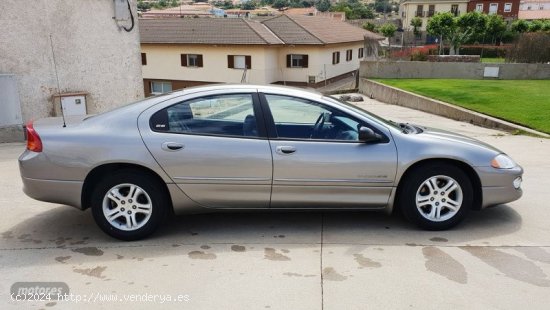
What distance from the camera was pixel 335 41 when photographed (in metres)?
37.5

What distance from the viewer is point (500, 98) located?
15.8 m

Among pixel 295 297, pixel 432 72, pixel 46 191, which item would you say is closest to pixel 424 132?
pixel 295 297

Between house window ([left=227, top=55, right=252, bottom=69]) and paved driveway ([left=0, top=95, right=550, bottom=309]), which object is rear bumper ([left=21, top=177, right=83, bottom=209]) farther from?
house window ([left=227, top=55, right=252, bottom=69])

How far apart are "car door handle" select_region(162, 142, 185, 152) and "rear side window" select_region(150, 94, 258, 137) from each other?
5.4 inches

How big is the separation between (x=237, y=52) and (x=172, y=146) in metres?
31.9

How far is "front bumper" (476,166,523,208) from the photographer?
4405mm

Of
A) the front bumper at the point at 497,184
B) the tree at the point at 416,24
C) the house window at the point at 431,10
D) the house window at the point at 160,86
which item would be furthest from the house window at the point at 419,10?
the front bumper at the point at 497,184

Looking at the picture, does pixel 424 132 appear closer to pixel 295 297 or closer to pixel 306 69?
pixel 295 297

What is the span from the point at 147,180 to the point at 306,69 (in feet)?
108

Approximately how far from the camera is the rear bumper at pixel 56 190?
166 inches

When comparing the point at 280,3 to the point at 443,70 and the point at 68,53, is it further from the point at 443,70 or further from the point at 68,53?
the point at 68,53

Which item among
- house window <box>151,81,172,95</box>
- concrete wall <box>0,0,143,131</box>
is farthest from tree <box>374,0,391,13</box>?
concrete wall <box>0,0,143,131</box>

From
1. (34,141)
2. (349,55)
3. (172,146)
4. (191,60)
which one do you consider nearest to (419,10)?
(349,55)

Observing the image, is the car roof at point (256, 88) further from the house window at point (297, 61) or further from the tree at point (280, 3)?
the tree at point (280, 3)
